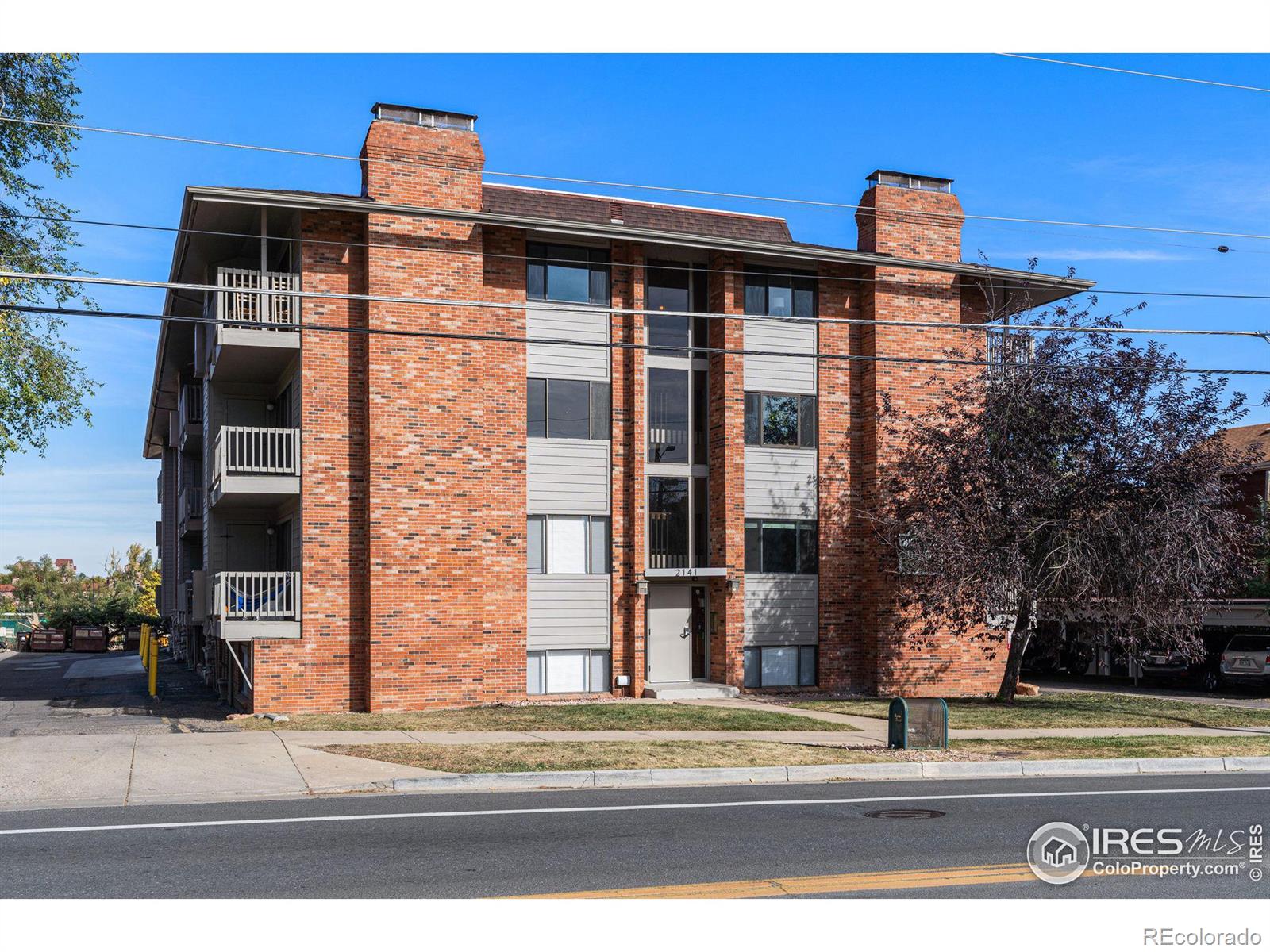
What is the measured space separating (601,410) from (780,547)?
490cm

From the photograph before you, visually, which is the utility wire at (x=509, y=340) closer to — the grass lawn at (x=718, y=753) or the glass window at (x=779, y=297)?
the glass window at (x=779, y=297)

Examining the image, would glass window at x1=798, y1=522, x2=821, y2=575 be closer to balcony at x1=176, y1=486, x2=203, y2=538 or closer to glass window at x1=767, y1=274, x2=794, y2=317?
glass window at x1=767, y1=274, x2=794, y2=317

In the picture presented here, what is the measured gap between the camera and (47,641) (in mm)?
55438

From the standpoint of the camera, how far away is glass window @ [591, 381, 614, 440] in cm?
2328

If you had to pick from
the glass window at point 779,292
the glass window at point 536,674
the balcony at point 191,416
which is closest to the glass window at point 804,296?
the glass window at point 779,292

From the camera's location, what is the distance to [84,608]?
6225 centimetres

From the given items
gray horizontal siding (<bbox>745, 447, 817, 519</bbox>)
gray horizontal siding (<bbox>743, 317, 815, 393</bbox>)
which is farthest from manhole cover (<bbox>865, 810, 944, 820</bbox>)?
gray horizontal siding (<bbox>743, 317, 815, 393</bbox>)

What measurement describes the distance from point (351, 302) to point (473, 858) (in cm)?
1445

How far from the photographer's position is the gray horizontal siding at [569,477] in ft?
74.5

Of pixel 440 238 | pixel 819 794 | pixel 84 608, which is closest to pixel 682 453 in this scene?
pixel 440 238

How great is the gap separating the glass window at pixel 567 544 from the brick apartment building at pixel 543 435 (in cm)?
5

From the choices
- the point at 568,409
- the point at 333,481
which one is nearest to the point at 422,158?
the point at 568,409

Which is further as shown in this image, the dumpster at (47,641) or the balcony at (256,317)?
the dumpster at (47,641)

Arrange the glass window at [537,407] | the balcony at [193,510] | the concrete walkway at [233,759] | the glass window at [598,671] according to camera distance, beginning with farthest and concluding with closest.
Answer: the balcony at [193,510] < the glass window at [598,671] < the glass window at [537,407] < the concrete walkway at [233,759]
